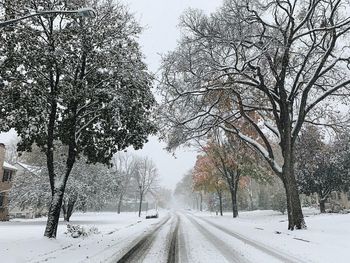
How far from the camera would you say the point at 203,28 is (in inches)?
696

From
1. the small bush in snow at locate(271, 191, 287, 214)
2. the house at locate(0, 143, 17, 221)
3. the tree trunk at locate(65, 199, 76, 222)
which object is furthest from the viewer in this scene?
the small bush in snow at locate(271, 191, 287, 214)

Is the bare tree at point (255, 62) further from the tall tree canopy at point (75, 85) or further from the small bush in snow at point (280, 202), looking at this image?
the small bush in snow at point (280, 202)

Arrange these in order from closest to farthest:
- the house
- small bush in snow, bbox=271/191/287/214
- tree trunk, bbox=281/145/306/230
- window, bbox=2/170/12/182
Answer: tree trunk, bbox=281/145/306/230 < the house < window, bbox=2/170/12/182 < small bush in snow, bbox=271/191/287/214

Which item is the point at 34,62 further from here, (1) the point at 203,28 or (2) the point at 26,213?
(2) the point at 26,213

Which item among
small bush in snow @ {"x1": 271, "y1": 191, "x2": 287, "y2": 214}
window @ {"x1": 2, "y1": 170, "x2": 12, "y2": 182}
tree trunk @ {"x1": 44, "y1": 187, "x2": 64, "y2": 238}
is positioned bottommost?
tree trunk @ {"x1": 44, "y1": 187, "x2": 64, "y2": 238}

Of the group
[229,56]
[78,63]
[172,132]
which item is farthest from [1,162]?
[229,56]

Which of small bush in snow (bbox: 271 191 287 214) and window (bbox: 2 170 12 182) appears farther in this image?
small bush in snow (bbox: 271 191 287 214)

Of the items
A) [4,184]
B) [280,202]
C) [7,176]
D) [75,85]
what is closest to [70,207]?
[4,184]

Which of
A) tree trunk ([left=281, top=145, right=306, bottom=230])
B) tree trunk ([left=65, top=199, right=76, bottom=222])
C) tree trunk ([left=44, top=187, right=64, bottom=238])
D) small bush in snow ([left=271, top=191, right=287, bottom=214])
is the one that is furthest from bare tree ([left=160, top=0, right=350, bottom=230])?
small bush in snow ([left=271, top=191, right=287, bottom=214])

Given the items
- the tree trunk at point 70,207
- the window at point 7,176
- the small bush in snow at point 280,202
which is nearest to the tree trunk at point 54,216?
the tree trunk at point 70,207

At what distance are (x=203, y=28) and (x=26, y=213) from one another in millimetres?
44773

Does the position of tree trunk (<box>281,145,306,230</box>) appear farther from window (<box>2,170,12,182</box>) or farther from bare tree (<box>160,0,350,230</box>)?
window (<box>2,170,12,182</box>)

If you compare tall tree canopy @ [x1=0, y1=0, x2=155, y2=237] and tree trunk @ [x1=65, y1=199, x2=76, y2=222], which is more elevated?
tall tree canopy @ [x1=0, y1=0, x2=155, y2=237]

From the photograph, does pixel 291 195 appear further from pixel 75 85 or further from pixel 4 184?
pixel 4 184
